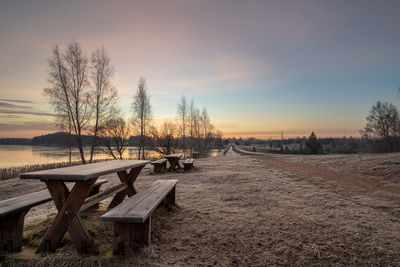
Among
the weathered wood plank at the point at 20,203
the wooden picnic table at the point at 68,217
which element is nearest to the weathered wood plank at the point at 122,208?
the wooden picnic table at the point at 68,217

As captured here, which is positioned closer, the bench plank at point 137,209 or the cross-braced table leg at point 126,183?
the bench plank at point 137,209

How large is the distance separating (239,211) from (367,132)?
5154 cm

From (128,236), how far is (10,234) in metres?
1.45

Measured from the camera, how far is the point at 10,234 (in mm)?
2457

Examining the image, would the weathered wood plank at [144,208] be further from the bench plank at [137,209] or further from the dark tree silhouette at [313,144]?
the dark tree silhouette at [313,144]

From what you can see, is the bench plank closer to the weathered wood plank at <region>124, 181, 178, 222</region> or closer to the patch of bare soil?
the weathered wood plank at <region>124, 181, 178, 222</region>

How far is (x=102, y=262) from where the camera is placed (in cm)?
223

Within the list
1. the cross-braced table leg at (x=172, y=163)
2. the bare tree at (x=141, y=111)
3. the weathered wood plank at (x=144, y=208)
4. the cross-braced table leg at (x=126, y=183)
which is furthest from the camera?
the bare tree at (x=141, y=111)

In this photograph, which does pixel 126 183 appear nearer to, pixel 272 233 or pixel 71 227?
pixel 71 227

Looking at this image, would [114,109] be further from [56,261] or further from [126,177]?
[56,261]

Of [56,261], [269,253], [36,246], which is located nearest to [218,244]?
[269,253]

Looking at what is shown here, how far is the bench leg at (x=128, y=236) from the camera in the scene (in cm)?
239

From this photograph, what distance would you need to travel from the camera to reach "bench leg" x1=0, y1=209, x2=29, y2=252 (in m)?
2.45

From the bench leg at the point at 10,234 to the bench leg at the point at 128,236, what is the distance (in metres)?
1.23
